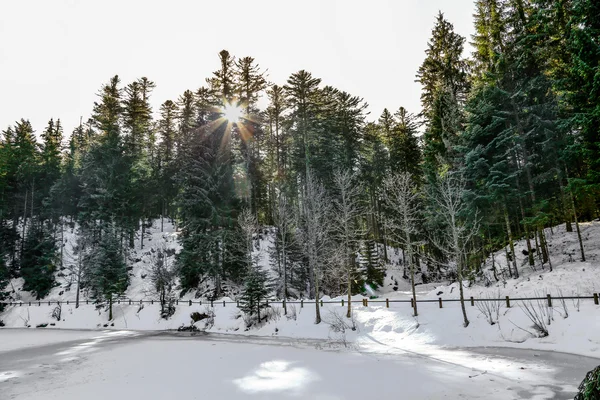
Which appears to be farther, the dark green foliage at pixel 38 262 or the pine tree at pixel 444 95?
the dark green foliage at pixel 38 262

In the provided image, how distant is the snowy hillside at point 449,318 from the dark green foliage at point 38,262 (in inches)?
276

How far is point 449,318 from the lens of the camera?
18219 mm

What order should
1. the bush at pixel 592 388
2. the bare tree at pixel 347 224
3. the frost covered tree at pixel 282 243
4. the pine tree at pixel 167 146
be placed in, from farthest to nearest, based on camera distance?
the pine tree at pixel 167 146 → the frost covered tree at pixel 282 243 → the bare tree at pixel 347 224 → the bush at pixel 592 388

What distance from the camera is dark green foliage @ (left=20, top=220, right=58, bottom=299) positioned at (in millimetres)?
41656

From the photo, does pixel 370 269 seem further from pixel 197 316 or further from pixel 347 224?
pixel 197 316

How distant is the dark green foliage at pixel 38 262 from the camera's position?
4166cm

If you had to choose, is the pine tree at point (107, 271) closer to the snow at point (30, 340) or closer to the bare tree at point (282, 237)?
the snow at point (30, 340)

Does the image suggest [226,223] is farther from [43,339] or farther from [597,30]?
[597,30]

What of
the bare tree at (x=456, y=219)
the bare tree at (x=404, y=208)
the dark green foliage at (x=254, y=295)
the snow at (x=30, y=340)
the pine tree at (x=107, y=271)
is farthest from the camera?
the pine tree at (x=107, y=271)

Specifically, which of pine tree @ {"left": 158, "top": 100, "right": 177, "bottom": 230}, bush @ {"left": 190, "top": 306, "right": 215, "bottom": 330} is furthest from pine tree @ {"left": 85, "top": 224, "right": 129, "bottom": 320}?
pine tree @ {"left": 158, "top": 100, "right": 177, "bottom": 230}

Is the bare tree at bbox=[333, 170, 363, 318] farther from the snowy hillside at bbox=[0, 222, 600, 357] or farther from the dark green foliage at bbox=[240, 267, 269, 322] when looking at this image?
the dark green foliage at bbox=[240, 267, 269, 322]

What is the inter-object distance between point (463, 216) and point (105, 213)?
41706 mm

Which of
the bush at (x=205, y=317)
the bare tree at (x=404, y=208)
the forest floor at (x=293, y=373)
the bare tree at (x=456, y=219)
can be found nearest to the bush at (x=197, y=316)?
the bush at (x=205, y=317)

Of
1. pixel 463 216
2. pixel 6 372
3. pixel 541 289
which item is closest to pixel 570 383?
pixel 541 289
